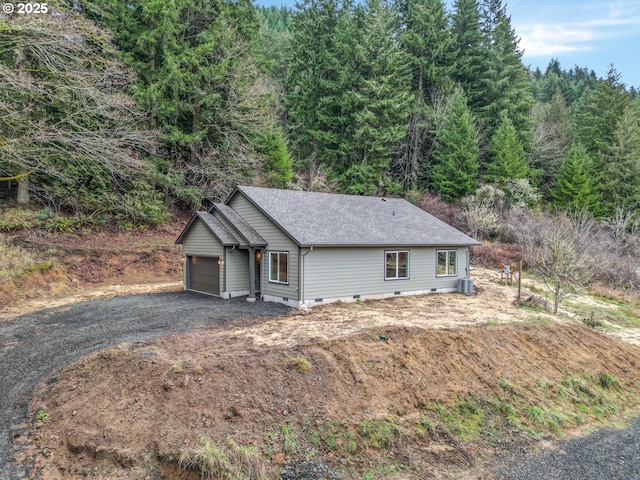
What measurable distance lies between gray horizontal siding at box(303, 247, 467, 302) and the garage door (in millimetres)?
3969

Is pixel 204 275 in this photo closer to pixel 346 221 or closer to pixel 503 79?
pixel 346 221

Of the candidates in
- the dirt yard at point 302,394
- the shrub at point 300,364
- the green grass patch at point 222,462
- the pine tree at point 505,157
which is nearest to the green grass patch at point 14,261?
the dirt yard at point 302,394

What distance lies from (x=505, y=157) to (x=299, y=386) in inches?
1061

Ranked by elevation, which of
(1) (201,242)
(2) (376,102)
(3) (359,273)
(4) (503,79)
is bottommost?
(3) (359,273)

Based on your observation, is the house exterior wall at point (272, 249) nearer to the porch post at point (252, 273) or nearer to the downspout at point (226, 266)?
the porch post at point (252, 273)

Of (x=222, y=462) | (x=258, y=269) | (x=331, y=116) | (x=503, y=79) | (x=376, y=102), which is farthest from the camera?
(x=503, y=79)

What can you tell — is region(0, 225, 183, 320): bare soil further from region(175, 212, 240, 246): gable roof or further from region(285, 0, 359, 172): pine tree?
region(285, 0, 359, 172): pine tree

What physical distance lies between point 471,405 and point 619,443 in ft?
8.74

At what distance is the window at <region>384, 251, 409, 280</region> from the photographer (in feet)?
48.3

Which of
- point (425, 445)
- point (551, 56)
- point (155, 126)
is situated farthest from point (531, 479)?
point (551, 56)

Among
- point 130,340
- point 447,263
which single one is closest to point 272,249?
point 130,340

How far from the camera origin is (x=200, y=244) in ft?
49.8

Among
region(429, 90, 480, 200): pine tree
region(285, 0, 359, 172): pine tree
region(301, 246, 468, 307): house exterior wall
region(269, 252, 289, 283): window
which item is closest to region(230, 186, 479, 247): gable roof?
region(301, 246, 468, 307): house exterior wall

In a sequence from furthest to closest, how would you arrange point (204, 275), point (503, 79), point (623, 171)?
point (623, 171), point (503, 79), point (204, 275)
